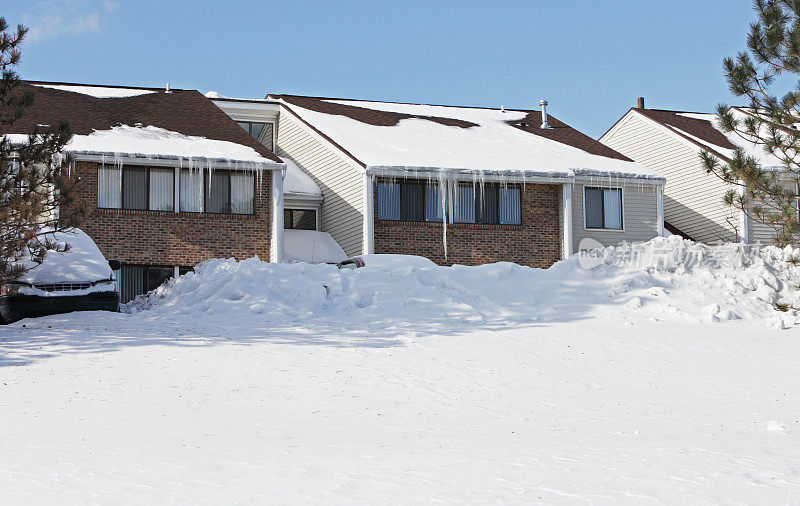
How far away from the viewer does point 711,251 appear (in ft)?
66.0

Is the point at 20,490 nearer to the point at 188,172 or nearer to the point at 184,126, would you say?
the point at 188,172

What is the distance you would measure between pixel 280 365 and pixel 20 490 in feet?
20.3

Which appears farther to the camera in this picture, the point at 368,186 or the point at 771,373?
the point at 368,186

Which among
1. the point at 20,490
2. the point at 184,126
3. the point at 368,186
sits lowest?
the point at 20,490

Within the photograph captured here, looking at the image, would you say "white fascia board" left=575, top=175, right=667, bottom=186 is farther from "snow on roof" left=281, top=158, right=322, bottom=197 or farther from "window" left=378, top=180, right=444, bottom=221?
"snow on roof" left=281, top=158, right=322, bottom=197

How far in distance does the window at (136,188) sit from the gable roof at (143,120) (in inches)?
26.1

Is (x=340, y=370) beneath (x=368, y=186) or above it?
beneath

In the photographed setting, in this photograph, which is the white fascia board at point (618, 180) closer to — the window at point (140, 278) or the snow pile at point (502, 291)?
the snow pile at point (502, 291)

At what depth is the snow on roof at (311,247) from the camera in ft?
81.6

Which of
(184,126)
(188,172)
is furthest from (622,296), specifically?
(184,126)

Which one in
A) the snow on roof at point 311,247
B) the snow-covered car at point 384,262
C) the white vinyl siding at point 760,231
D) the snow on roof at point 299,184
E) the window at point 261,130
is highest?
the window at point 261,130

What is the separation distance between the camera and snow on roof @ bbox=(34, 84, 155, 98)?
89.8 ft

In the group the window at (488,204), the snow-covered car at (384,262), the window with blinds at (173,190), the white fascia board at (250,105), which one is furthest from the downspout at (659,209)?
the white fascia board at (250,105)

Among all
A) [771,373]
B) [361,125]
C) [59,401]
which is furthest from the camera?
[361,125]
